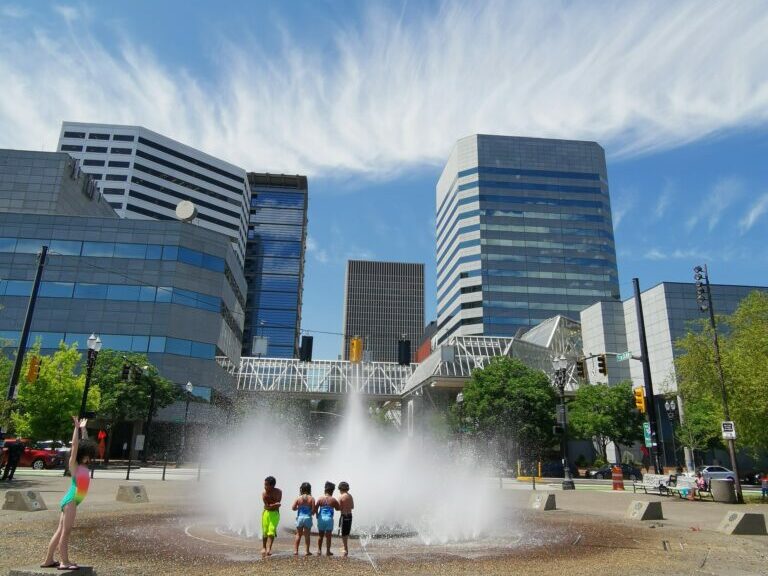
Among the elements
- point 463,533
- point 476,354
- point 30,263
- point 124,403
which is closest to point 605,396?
point 476,354

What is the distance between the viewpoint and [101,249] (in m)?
52.9

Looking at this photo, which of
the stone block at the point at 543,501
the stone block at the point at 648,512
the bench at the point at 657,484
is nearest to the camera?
the stone block at the point at 648,512

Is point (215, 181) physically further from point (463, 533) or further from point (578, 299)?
point (463, 533)

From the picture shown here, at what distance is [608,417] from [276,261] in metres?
126

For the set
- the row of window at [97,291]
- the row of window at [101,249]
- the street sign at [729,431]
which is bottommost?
the street sign at [729,431]

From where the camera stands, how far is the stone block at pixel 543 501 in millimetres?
18859

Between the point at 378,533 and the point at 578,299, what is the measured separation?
104m

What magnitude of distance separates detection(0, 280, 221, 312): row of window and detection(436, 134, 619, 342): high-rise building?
68.4 metres

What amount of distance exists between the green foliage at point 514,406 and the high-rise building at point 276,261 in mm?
107635

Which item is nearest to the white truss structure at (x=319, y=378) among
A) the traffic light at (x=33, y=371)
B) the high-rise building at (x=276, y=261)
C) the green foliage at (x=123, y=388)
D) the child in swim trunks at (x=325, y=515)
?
the green foliage at (x=123, y=388)

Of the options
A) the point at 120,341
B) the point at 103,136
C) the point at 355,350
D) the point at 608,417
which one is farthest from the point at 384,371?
the point at 103,136

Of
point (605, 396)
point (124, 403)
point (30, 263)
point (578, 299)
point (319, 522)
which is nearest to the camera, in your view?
point (319, 522)

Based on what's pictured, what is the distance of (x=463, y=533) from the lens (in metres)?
12.7

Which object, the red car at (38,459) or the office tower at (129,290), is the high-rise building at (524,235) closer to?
the office tower at (129,290)
